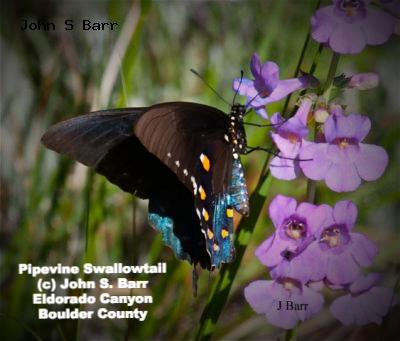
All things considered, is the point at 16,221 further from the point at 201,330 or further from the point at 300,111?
the point at 300,111

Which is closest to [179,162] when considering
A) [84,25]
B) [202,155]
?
[202,155]

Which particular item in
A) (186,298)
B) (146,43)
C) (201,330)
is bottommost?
(201,330)

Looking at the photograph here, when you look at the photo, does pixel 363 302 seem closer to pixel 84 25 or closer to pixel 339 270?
pixel 339 270

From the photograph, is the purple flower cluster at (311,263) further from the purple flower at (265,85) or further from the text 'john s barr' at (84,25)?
the text 'john s barr' at (84,25)

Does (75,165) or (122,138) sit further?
(75,165)

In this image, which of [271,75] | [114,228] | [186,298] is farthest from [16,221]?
[271,75]

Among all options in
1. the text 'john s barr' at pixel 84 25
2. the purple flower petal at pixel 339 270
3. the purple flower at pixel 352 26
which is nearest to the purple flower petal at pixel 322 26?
the purple flower at pixel 352 26

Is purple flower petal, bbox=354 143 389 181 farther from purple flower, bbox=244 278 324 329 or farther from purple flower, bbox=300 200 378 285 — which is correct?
purple flower, bbox=244 278 324 329
